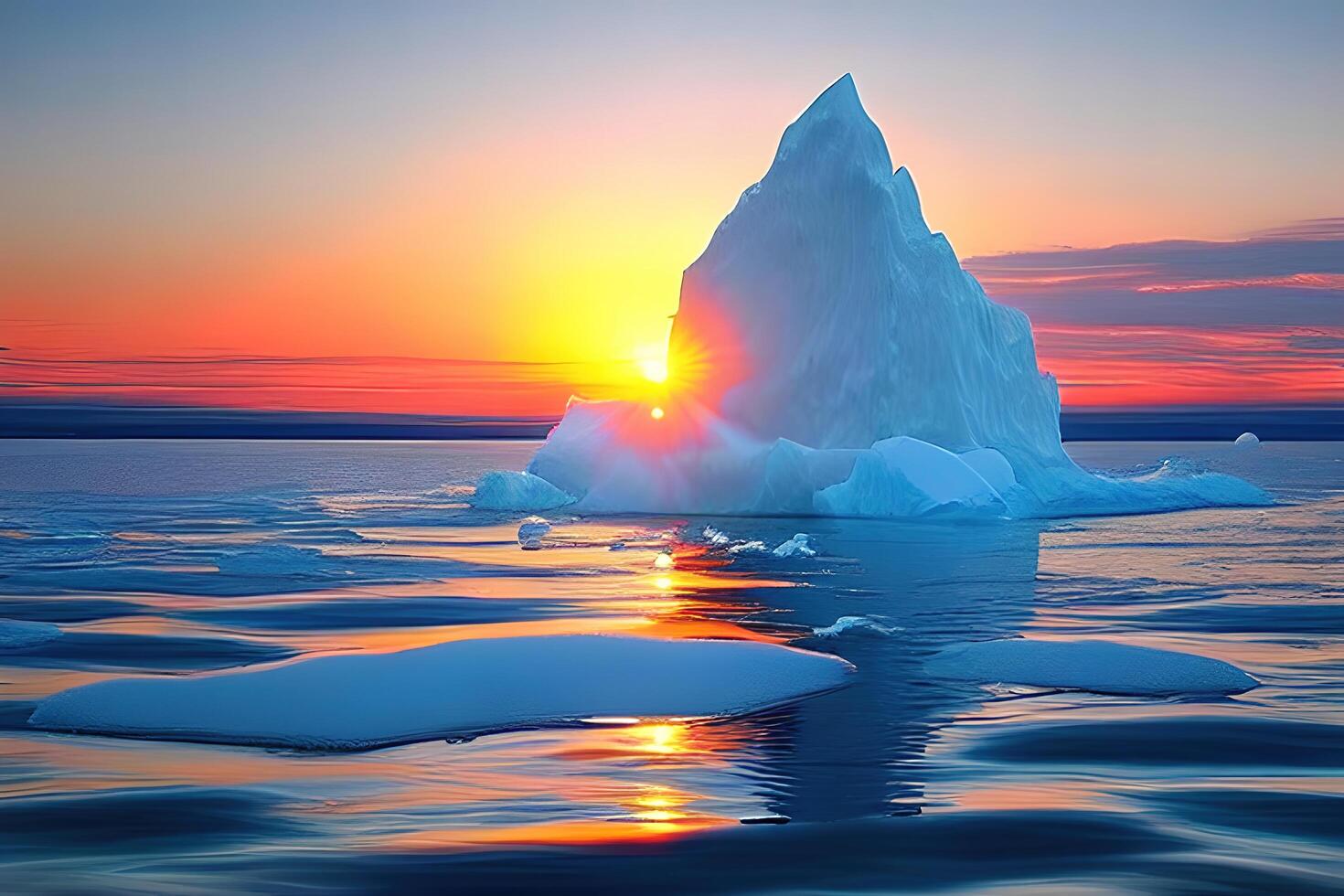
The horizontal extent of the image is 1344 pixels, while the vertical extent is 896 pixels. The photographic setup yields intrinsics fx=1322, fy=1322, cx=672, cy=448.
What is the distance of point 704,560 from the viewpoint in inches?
976

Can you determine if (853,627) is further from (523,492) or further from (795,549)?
(523,492)

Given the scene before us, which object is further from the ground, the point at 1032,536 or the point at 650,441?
the point at 650,441

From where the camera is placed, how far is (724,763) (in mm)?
9367

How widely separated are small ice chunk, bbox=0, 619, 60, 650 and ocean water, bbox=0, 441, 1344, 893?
13.5 inches

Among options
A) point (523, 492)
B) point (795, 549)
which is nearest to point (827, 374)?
point (523, 492)

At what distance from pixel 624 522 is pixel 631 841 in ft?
87.8

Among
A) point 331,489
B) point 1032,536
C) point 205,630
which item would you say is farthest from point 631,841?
point 331,489

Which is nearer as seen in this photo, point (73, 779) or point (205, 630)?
point (73, 779)

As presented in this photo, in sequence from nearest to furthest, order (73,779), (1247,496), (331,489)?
(73,779) < (1247,496) < (331,489)

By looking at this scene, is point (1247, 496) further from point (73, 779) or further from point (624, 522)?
point (73, 779)

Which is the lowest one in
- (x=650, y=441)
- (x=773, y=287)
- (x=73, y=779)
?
(x=73, y=779)

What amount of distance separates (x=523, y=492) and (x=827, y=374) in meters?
9.74

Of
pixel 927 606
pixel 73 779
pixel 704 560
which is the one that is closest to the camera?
pixel 73 779

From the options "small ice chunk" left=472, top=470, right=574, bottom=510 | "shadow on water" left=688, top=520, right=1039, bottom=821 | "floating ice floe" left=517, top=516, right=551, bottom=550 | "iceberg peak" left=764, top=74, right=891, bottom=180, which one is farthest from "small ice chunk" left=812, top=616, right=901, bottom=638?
"small ice chunk" left=472, top=470, right=574, bottom=510
